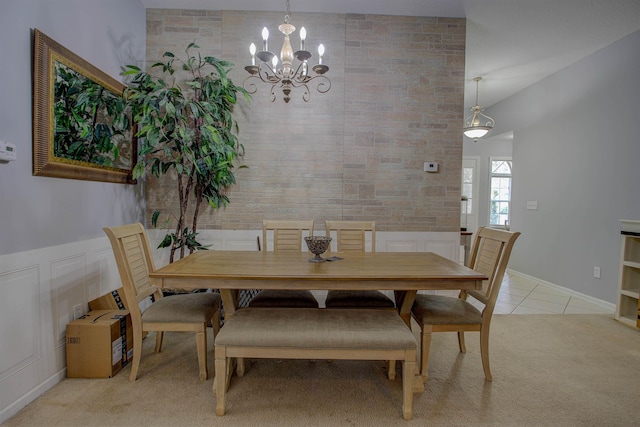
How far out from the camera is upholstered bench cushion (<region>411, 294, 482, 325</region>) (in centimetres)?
197

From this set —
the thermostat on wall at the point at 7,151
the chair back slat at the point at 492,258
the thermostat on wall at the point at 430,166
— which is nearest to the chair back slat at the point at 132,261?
the thermostat on wall at the point at 7,151

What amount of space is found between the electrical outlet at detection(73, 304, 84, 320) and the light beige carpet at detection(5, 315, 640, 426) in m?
0.39

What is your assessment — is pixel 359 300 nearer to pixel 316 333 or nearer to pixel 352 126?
pixel 316 333

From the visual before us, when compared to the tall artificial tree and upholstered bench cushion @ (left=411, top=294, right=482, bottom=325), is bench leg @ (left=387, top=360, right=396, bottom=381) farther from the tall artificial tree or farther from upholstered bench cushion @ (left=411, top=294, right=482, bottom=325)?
the tall artificial tree

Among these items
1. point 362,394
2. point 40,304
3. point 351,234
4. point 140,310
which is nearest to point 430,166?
point 351,234

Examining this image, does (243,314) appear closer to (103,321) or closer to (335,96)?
(103,321)

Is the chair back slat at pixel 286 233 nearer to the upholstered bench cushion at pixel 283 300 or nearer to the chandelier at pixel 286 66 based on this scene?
the upholstered bench cushion at pixel 283 300

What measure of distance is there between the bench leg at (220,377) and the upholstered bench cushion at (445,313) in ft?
3.82

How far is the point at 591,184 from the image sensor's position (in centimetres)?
386

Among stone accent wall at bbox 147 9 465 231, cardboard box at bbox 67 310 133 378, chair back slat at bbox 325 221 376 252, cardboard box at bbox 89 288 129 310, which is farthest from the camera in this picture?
stone accent wall at bbox 147 9 465 231

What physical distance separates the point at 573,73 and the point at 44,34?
5.40 metres

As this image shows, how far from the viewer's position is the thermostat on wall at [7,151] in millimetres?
1625

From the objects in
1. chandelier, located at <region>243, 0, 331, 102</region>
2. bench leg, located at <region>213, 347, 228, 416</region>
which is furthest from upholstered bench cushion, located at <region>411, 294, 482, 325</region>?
chandelier, located at <region>243, 0, 331, 102</region>

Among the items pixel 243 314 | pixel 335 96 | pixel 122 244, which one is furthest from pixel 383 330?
pixel 335 96
